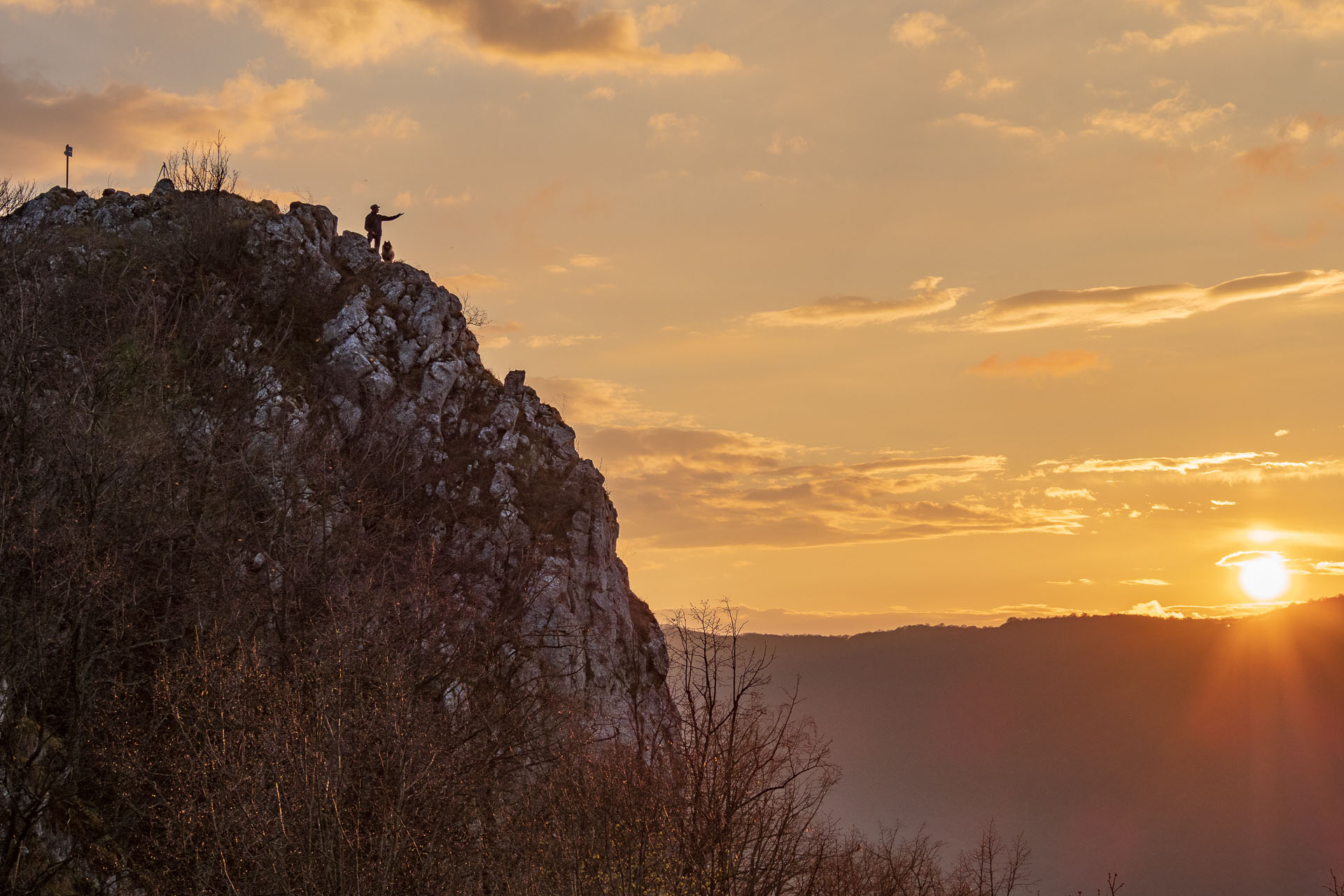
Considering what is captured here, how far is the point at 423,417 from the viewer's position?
5297cm

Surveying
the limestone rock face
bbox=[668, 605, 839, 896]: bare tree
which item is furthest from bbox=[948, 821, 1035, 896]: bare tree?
bbox=[668, 605, 839, 896]: bare tree

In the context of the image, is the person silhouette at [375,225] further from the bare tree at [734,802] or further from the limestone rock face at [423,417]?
the bare tree at [734,802]

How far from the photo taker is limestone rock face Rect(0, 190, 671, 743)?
1950 inches

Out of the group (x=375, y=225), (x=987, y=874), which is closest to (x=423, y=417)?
(x=375, y=225)

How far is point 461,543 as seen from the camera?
49906 mm

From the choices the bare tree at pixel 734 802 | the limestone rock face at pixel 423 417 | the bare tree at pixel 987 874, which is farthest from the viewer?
the bare tree at pixel 987 874

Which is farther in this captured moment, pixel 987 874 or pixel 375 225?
pixel 987 874

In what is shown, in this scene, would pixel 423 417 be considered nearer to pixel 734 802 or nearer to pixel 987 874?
pixel 734 802

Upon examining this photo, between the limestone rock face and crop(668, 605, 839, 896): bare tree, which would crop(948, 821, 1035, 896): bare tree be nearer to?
the limestone rock face

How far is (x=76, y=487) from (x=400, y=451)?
16.8 metres

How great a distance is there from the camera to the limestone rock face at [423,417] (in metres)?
49.5

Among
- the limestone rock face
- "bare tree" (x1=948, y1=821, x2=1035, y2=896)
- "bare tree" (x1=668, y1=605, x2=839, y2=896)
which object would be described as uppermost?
the limestone rock face

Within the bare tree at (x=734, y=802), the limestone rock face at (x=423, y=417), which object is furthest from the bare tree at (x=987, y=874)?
the bare tree at (x=734, y=802)

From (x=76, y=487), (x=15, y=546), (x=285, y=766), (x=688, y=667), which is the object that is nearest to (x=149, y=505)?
(x=76, y=487)
